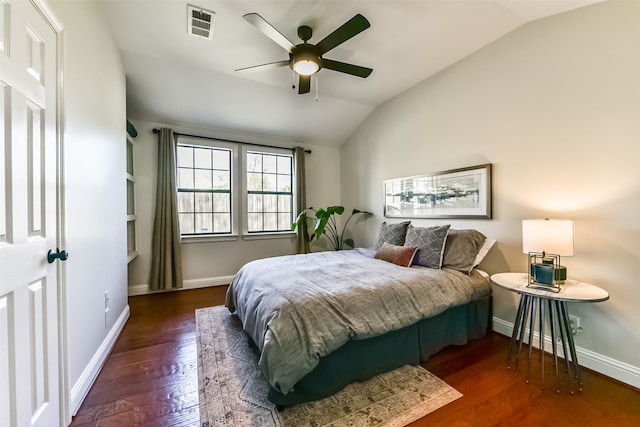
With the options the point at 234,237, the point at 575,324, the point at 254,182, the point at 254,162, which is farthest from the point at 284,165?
the point at 575,324

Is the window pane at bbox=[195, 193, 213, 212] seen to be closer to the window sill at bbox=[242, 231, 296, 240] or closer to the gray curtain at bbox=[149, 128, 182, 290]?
the gray curtain at bbox=[149, 128, 182, 290]

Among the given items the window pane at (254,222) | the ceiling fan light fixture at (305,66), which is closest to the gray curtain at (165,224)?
the window pane at (254,222)

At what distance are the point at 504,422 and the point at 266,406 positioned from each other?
137 cm

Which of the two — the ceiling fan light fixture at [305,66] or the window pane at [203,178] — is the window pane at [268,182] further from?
the ceiling fan light fixture at [305,66]

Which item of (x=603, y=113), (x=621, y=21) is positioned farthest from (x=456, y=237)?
(x=621, y=21)

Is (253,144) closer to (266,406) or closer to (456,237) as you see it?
(456,237)

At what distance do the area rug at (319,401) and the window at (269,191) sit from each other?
2640mm

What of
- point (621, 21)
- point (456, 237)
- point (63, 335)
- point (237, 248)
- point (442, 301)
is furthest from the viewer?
point (237, 248)

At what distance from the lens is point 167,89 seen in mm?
3131

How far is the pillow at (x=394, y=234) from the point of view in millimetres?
2953

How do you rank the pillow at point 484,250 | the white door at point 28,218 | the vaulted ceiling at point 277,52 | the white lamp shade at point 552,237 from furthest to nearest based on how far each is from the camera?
the pillow at point 484,250, the vaulted ceiling at point 277,52, the white lamp shade at point 552,237, the white door at point 28,218

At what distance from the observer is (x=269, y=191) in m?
4.55

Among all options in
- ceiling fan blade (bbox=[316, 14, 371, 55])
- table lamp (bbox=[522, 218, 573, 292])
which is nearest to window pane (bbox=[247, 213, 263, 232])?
ceiling fan blade (bbox=[316, 14, 371, 55])

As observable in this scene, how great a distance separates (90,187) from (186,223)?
2228mm
